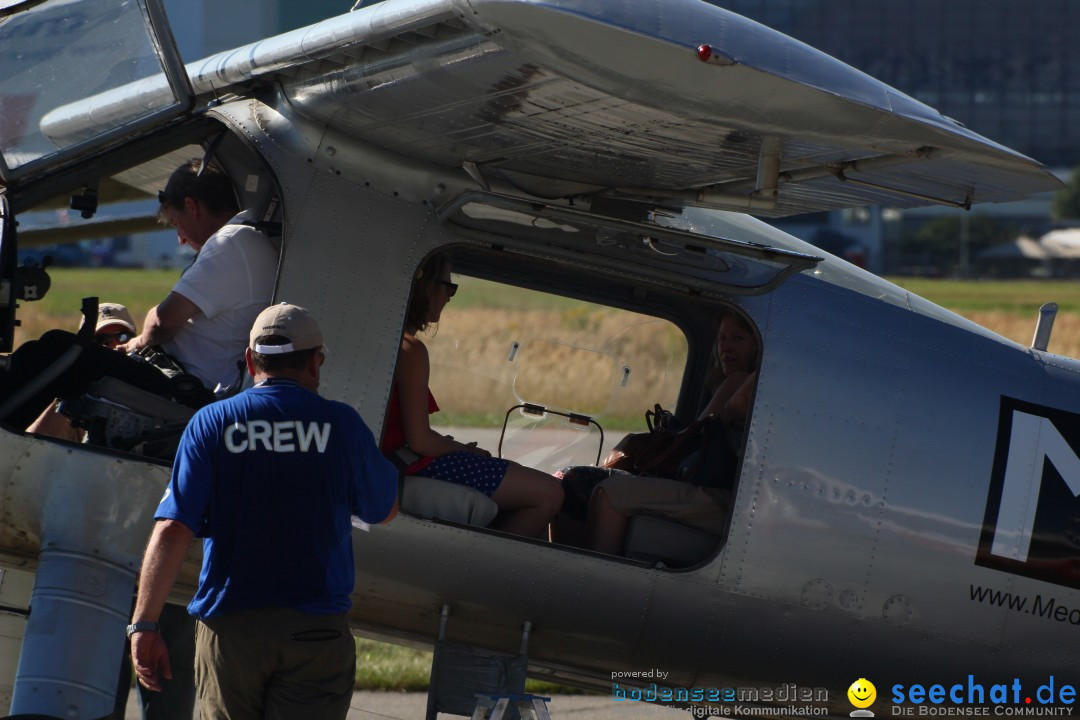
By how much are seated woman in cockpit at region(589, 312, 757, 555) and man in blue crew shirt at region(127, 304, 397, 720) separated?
135 cm

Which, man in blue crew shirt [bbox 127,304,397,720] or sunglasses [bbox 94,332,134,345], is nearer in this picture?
man in blue crew shirt [bbox 127,304,397,720]

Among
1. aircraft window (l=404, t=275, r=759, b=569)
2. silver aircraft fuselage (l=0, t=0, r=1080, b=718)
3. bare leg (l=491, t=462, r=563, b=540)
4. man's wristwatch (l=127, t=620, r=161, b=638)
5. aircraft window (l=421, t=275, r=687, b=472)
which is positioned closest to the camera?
man's wristwatch (l=127, t=620, r=161, b=638)

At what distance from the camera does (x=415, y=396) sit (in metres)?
4.07

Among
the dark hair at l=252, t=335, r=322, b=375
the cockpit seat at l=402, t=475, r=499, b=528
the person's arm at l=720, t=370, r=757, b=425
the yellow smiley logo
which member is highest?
the person's arm at l=720, t=370, r=757, b=425

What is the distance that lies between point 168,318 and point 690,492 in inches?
72.7

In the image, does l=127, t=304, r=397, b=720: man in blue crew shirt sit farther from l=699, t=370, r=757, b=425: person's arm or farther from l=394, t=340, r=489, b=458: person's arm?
l=699, t=370, r=757, b=425: person's arm

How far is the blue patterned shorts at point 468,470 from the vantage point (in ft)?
13.5

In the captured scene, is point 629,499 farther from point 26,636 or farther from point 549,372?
point 26,636

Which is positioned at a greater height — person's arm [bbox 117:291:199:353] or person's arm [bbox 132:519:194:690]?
person's arm [bbox 117:291:199:353]

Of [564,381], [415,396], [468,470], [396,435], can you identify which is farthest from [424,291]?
[564,381]

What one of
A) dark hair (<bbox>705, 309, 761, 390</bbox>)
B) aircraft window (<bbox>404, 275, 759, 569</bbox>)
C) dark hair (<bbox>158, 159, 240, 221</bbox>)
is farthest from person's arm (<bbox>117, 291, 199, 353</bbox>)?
dark hair (<bbox>705, 309, 761, 390</bbox>)

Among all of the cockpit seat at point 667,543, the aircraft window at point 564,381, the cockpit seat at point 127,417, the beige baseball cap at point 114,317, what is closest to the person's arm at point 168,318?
the cockpit seat at point 127,417

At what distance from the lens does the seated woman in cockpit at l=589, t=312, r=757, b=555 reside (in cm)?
429

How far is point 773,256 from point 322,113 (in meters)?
1.56
